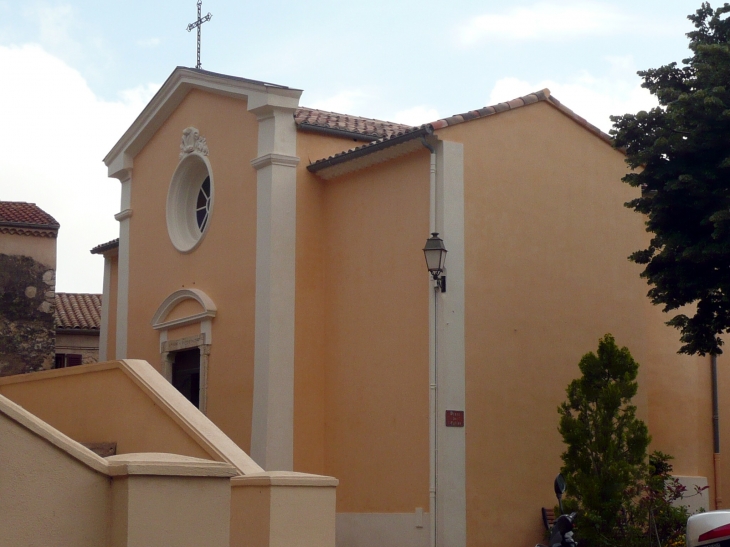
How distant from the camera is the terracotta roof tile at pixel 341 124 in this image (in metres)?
15.6

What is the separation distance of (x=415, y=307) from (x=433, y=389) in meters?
1.17

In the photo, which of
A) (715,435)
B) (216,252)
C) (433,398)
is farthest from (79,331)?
(433,398)

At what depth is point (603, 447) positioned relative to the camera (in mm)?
12102

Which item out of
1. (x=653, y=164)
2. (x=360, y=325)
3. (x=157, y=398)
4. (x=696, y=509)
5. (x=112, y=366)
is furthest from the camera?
(x=696, y=509)

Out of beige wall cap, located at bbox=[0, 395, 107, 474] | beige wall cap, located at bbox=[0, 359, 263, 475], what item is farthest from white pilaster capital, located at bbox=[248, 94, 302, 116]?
beige wall cap, located at bbox=[0, 395, 107, 474]

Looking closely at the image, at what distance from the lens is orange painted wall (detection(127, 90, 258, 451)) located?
15655 mm

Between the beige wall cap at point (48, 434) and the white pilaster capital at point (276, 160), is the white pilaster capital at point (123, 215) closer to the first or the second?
the white pilaster capital at point (276, 160)

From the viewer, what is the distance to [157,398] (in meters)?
10.3

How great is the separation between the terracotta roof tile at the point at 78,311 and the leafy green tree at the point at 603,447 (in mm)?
21301

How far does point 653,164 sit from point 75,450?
29.8 ft

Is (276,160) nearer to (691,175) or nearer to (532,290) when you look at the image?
(532,290)

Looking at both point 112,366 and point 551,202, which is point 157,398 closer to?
point 112,366

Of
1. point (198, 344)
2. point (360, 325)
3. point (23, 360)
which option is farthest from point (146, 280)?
point (360, 325)

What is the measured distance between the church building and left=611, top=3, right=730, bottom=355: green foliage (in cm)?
182
